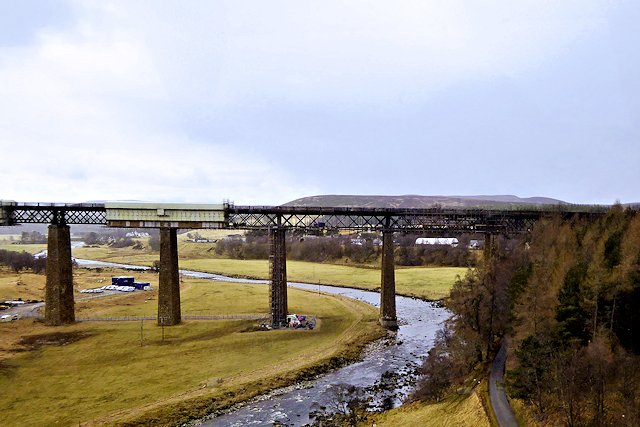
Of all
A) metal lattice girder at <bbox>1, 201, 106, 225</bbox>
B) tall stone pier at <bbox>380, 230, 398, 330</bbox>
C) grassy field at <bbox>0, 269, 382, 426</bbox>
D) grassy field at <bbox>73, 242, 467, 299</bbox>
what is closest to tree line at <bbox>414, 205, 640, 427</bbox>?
tall stone pier at <bbox>380, 230, 398, 330</bbox>

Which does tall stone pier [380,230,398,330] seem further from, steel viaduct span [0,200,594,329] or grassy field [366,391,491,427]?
grassy field [366,391,491,427]

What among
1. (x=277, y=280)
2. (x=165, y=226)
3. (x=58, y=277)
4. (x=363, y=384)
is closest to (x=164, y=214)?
(x=165, y=226)

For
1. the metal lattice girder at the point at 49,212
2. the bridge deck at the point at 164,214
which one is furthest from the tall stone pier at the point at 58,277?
the bridge deck at the point at 164,214

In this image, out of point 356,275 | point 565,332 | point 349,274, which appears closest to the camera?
point 565,332

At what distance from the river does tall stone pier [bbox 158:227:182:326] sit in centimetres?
2295

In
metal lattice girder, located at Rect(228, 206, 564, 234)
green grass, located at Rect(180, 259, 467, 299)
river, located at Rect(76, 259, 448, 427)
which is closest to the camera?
Answer: river, located at Rect(76, 259, 448, 427)

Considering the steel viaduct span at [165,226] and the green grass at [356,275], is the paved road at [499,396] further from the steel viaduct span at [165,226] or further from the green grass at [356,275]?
the green grass at [356,275]

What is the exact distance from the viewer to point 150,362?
3834cm

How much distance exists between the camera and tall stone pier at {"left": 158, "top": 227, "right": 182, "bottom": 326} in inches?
1934

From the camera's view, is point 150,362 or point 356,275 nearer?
point 150,362

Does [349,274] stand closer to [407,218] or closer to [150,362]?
[407,218]

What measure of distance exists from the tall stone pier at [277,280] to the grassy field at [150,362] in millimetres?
2804

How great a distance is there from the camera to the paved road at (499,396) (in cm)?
2397

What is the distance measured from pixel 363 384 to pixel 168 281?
93.4ft
